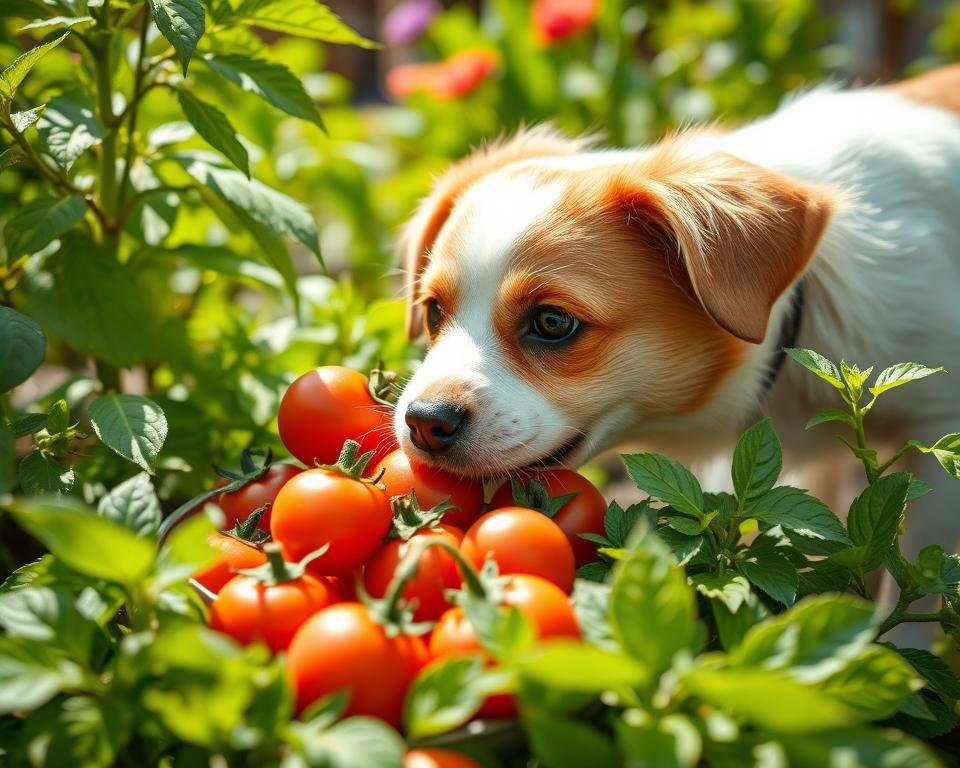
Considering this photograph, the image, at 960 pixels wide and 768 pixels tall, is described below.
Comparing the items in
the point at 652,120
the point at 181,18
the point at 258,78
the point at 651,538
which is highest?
the point at 181,18

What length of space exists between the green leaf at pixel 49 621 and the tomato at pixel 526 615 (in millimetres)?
370

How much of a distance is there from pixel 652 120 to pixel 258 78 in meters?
2.59

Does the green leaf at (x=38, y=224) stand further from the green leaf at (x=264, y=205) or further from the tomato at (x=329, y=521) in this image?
the tomato at (x=329, y=521)

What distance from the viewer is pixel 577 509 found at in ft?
4.59

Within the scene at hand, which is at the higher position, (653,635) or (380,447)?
(653,635)

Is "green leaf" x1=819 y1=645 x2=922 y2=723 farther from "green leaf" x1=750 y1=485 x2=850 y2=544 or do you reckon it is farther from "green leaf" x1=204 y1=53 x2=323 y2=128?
"green leaf" x1=204 y1=53 x2=323 y2=128

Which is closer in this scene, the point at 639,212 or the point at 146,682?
the point at 146,682

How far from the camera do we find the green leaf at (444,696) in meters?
0.90

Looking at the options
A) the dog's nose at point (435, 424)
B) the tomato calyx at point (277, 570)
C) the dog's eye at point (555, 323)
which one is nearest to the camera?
the tomato calyx at point (277, 570)

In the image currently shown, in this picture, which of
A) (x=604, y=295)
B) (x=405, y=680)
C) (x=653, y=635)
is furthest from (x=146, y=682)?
(x=604, y=295)

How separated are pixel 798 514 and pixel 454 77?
2816 mm

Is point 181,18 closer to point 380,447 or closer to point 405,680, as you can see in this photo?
point 380,447

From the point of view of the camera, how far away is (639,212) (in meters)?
1.75

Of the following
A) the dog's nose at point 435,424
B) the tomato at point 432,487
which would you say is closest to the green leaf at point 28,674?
the tomato at point 432,487
